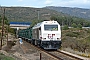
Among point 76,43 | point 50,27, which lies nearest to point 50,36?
point 50,27

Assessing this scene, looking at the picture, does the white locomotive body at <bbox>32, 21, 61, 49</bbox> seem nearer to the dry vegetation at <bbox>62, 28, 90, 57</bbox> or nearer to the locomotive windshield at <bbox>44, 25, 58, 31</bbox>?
the locomotive windshield at <bbox>44, 25, 58, 31</bbox>

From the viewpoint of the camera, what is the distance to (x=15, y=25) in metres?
124

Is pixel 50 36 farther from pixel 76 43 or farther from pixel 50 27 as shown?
pixel 76 43

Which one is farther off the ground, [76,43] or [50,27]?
[50,27]

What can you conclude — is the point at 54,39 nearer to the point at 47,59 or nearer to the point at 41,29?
the point at 41,29

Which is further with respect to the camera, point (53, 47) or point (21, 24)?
point (21, 24)

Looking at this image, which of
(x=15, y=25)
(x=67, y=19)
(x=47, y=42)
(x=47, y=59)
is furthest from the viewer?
(x=67, y=19)

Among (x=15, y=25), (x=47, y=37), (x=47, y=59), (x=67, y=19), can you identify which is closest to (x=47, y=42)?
(x=47, y=37)

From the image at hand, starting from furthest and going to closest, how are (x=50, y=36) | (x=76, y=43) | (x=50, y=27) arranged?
(x=76, y=43) < (x=50, y=27) < (x=50, y=36)

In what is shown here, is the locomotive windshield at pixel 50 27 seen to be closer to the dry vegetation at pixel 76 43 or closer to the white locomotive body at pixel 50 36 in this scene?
the white locomotive body at pixel 50 36

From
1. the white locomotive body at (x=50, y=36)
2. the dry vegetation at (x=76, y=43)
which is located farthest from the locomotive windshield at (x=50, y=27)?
the dry vegetation at (x=76, y=43)

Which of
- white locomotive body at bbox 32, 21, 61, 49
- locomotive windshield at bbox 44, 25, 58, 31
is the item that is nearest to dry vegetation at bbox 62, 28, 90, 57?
white locomotive body at bbox 32, 21, 61, 49

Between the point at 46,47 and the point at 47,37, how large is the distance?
4.08ft

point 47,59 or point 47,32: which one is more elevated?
point 47,32
